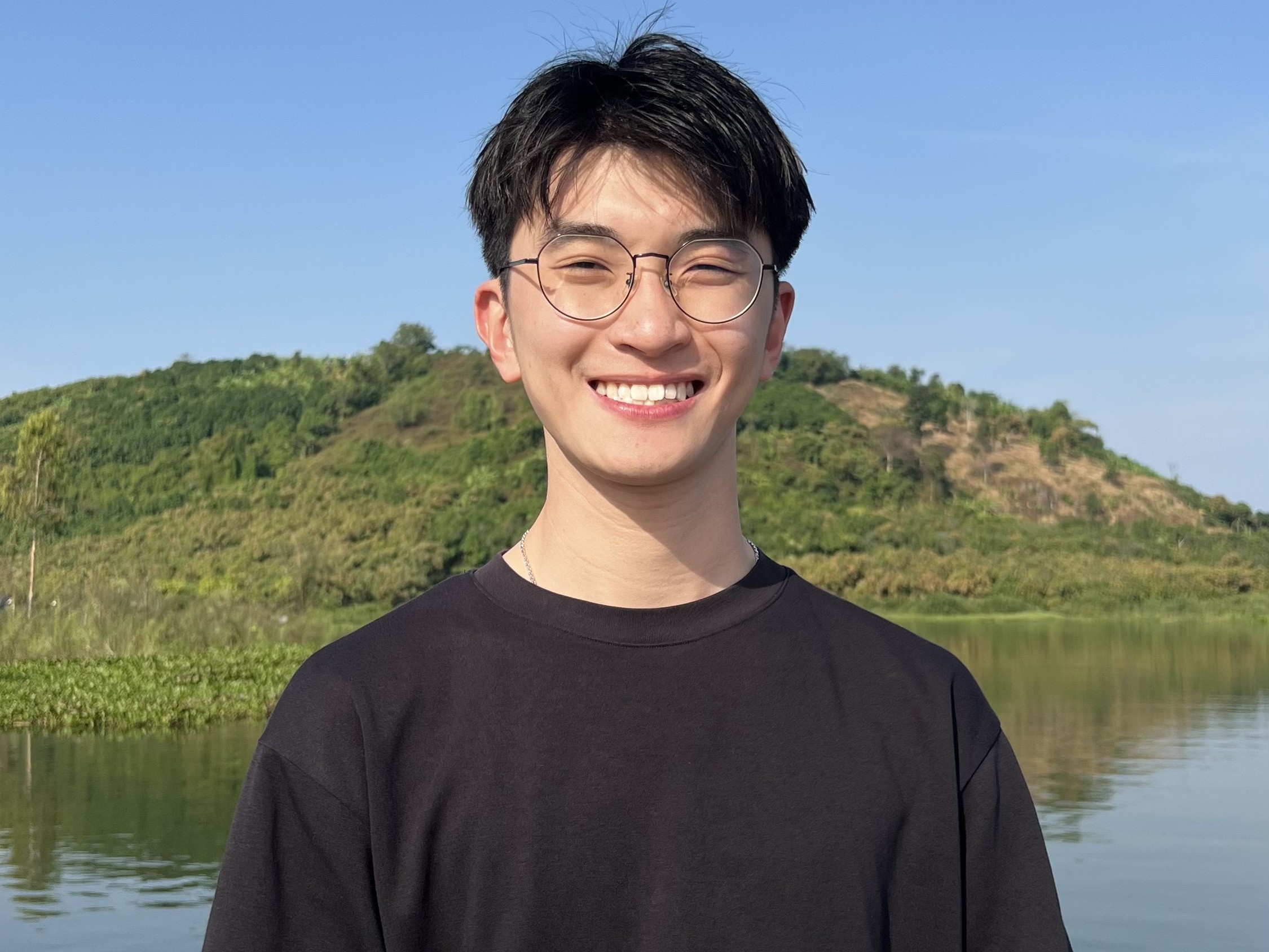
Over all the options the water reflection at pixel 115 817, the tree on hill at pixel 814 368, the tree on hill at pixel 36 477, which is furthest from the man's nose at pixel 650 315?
the tree on hill at pixel 814 368

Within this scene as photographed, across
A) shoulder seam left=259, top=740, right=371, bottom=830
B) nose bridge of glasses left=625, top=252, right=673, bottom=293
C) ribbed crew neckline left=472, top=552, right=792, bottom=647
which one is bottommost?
shoulder seam left=259, top=740, right=371, bottom=830

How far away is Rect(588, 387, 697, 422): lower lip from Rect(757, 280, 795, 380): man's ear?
15cm

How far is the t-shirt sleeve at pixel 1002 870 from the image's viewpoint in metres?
1.54

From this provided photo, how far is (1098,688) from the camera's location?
1805 cm

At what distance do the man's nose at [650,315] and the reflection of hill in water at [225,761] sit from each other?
21.5 feet

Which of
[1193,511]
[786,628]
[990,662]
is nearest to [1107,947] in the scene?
[786,628]

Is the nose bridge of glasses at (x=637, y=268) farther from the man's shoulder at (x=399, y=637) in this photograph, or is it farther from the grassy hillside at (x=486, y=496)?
the grassy hillside at (x=486, y=496)

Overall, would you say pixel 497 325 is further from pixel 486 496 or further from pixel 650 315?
pixel 486 496

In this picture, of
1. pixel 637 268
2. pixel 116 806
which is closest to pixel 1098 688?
pixel 116 806

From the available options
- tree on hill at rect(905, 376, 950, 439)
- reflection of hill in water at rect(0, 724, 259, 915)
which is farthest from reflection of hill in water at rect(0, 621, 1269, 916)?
tree on hill at rect(905, 376, 950, 439)

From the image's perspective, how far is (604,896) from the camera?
1463mm

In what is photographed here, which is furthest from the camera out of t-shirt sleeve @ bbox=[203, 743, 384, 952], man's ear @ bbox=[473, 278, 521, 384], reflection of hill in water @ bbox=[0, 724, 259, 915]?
reflection of hill in water @ bbox=[0, 724, 259, 915]

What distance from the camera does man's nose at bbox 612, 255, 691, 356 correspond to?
1521mm

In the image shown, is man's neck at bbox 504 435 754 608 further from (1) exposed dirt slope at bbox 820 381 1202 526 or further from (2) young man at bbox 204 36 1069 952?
(1) exposed dirt slope at bbox 820 381 1202 526
